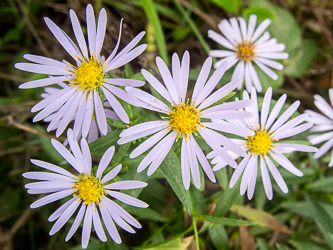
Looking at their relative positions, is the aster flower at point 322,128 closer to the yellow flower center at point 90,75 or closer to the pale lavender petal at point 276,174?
the pale lavender petal at point 276,174

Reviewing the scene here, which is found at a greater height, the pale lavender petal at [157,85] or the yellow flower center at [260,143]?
the pale lavender petal at [157,85]

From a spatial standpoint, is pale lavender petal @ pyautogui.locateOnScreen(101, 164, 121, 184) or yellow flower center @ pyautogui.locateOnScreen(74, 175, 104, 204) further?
yellow flower center @ pyautogui.locateOnScreen(74, 175, 104, 204)

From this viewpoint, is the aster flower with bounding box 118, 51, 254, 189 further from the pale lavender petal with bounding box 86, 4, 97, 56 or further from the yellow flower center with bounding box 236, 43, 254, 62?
the yellow flower center with bounding box 236, 43, 254, 62

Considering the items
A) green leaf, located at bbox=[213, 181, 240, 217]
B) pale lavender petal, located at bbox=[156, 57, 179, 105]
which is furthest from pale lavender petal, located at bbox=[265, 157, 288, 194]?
pale lavender petal, located at bbox=[156, 57, 179, 105]

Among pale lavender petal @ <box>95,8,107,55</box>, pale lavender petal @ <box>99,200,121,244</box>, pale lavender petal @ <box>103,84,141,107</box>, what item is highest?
pale lavender petal @ <box>95,8,107,55</box>

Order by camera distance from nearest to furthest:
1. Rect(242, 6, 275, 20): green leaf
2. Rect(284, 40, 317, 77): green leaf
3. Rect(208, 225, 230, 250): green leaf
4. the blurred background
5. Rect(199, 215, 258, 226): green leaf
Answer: Rect(199, 215, 258, 226): green leaf
Rect(208, 225, 230, 250): green leaf
the blurred background
Rect(242, 6, 275, 20): green leaf
Rect(284, 40, 317, 77): green leaf

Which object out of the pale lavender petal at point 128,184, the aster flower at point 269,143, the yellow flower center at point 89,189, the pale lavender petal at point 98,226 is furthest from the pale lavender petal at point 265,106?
the pale lavender petal at point 98,226
